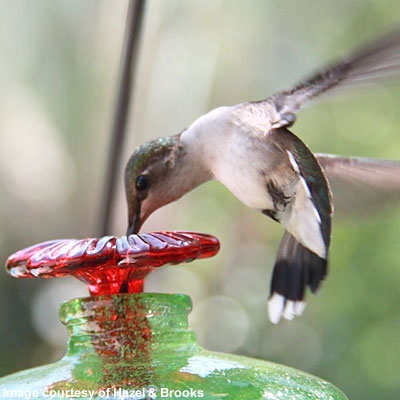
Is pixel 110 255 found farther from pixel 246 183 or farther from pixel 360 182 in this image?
pixel 360 182

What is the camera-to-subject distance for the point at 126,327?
1.00 m

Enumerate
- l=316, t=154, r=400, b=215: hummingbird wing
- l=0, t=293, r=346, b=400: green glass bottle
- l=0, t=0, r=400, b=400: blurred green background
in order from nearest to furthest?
1. l=0, t=293, r=346, b=400: green glass bottle
2. l=316, t=154, r=400, b=215: hummingbird wing
3. l=0, t=0, r=400, b=400: blurred green background

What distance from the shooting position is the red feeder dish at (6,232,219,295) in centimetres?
90

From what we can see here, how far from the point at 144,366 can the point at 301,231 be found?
51 centimetres

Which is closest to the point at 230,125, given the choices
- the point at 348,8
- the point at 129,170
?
the point at 129,170

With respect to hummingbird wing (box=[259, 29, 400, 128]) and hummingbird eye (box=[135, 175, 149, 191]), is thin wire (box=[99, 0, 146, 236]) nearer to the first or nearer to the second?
hummingbird eye (box=[135, 175, 149, 191])

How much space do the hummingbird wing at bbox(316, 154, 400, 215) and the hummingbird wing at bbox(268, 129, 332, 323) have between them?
15 cm

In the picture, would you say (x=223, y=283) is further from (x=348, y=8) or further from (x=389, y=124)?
(x=348, y=8)

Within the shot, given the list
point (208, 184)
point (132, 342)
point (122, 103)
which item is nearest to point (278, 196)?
point (122, 103)

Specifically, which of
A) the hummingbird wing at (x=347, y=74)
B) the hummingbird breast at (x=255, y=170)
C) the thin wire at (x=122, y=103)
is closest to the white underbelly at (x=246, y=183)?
the hummingbird breast at (x=255, y=170)

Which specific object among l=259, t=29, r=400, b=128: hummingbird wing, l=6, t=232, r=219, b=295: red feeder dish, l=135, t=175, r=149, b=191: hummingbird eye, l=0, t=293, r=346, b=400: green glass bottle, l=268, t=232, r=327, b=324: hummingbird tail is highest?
l=259, t=29, r=400, b=128: hummingbird wing

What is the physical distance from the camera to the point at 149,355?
99 centimetres

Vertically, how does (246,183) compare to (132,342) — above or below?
above

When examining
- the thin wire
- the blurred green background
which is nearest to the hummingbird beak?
the thin wire
